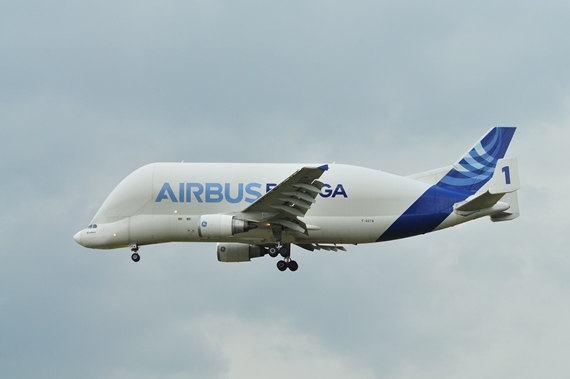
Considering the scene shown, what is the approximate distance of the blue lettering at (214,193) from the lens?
8275 cm

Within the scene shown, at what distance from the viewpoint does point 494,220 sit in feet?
277

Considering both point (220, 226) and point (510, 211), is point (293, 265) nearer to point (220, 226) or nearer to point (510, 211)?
point (220, 226)

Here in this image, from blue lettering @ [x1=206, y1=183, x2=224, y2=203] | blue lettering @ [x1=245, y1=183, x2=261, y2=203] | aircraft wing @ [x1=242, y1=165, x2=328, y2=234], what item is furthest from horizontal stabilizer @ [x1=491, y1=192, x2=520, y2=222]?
blue lettering @ [x1=206, y1=183, x2=224, y2=203]

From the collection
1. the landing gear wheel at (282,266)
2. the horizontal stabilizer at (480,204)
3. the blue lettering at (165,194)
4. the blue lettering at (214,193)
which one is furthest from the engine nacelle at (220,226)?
the horizontal stabilizer at (480,204)

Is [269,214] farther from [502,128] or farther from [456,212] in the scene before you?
[502,128]

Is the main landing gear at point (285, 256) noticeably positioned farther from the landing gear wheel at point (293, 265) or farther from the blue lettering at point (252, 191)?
the blue lettering at point (252, 191)

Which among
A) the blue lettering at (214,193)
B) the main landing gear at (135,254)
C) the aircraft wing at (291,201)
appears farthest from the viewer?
the main landing gear at (135,254)

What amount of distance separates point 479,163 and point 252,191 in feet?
50.7

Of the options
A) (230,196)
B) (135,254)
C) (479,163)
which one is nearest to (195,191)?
(230,196)

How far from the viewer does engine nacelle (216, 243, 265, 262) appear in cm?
8700

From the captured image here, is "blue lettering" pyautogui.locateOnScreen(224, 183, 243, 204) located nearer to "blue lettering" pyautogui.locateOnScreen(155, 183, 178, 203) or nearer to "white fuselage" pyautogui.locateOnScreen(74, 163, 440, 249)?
"white fuselage" pyautogui.locateOnScreen(74, 163, 440, 249)

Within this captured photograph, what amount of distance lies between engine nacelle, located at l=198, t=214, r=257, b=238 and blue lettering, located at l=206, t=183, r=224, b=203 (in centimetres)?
259

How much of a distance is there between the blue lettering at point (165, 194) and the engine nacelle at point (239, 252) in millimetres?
6166

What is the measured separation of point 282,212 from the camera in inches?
3189
